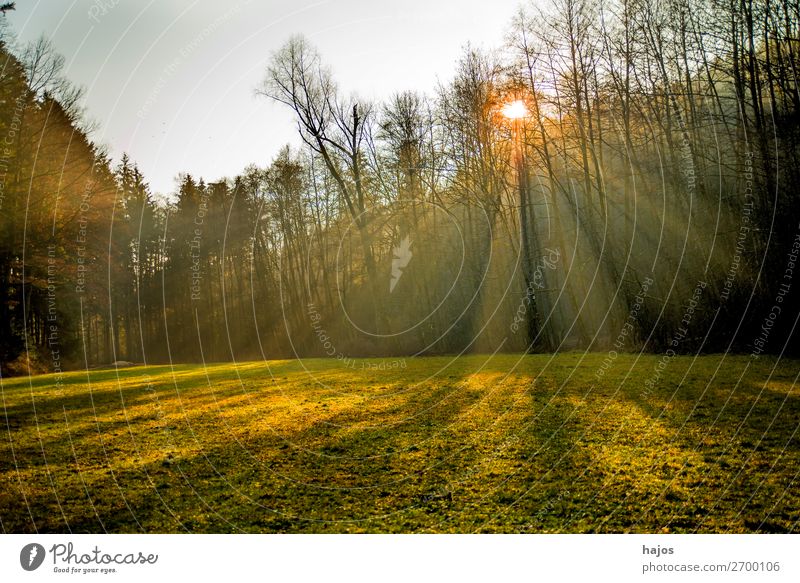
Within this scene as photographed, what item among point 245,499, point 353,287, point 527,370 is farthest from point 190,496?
point 353,287

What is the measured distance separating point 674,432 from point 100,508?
5.18m

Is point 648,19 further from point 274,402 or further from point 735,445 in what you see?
point 274,402

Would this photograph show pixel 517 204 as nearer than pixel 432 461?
No

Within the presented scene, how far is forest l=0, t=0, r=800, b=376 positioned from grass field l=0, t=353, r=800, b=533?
3.27m

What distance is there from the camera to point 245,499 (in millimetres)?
3883

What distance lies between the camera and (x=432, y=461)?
14.8ft

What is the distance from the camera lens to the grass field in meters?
3.61

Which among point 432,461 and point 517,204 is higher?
point 517,204

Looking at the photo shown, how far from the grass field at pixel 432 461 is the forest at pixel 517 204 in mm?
3273

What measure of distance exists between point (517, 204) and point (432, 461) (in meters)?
17.4

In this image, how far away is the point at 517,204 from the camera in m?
20.5

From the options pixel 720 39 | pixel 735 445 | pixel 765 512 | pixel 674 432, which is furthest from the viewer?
pixel 720 39

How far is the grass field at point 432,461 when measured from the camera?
3611 mm

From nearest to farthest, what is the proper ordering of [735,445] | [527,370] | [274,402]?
[735,445] → [274,402] → [527,370]
